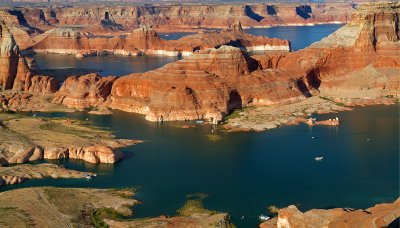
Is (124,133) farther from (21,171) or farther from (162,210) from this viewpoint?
(162,210)

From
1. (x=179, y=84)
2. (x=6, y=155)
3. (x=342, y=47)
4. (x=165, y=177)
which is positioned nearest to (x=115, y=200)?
(x=165, y=177)

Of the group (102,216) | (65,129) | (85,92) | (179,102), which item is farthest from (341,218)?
(85,92)

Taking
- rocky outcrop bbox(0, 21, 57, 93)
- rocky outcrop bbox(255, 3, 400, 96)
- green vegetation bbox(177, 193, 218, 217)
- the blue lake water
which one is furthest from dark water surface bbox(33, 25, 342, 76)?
green vegetation bbox(177, 193, 218, 217)

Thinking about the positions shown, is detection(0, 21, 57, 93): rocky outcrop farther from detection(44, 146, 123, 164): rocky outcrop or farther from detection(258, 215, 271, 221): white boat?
detection(258, 215, 271, 221): white boat

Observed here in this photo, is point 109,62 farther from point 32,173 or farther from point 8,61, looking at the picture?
point 32,173

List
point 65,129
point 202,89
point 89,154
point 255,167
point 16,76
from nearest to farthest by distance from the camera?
point 255,167 < point 89,154 < point 65,129 < point 202,89 < point 16,76
